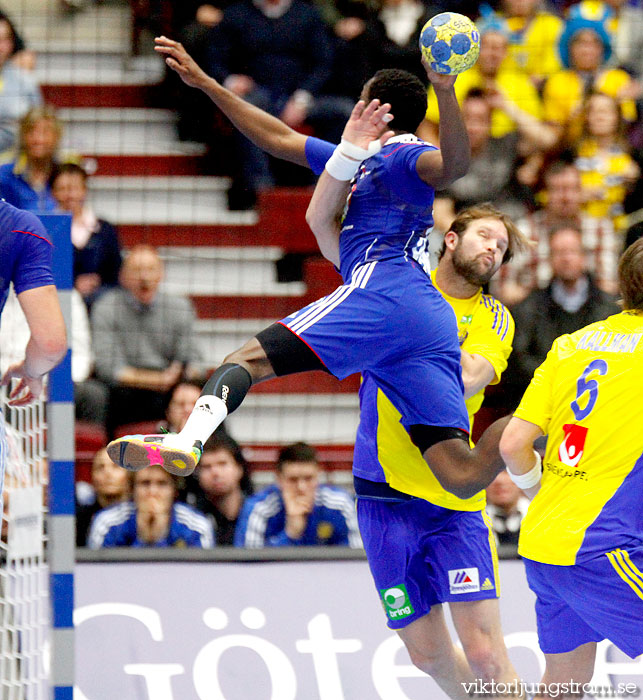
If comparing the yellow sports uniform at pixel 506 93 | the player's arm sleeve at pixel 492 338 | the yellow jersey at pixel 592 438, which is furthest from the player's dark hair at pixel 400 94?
the yellow sports uniform at pixel 506 93

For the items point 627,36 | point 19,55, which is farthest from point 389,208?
point 627,36

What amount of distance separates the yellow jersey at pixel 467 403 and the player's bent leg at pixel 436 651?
487 mm

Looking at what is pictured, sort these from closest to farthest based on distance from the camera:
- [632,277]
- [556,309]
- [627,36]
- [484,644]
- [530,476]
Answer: [632,277]
[530,476]
[484,644]
[556,309]
[627,36]

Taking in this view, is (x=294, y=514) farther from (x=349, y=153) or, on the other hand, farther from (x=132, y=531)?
(x=349, y=153)

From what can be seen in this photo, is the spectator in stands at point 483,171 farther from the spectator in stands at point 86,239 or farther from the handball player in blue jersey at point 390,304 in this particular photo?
the handball player in blue jersey at point 390,304

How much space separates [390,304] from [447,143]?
0.64m

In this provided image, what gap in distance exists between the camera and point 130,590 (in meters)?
6.25

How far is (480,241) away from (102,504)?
10.1 ft

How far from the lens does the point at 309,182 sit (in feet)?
31.5

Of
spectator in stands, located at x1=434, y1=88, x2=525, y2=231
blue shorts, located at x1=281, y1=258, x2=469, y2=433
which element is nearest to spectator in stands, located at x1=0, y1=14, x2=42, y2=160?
spectator in stands, located at x1=434, y1=88, x2=525, y2=231

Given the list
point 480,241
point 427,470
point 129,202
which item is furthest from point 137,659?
point 129,202

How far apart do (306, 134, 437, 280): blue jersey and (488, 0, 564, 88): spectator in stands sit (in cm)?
524

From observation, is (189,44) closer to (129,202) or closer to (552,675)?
(129,202)

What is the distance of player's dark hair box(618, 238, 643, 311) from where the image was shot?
420 cm
